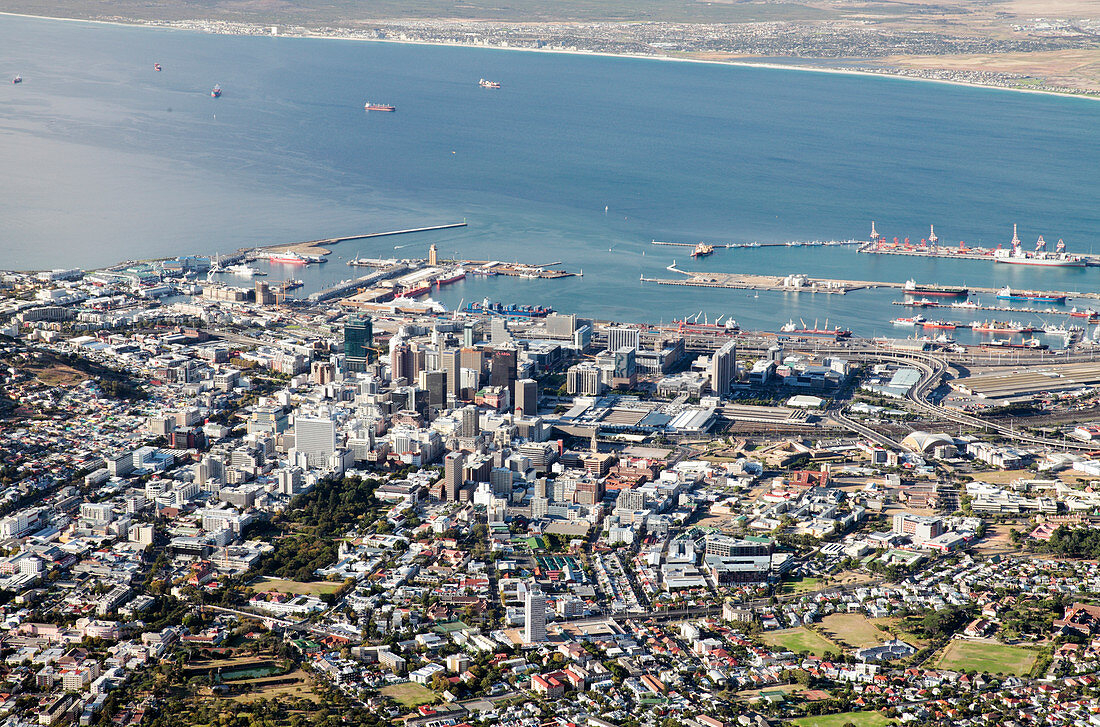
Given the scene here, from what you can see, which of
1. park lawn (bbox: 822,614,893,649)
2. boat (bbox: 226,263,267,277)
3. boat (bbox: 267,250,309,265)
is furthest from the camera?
boat (bbox: 267,250,309,265)

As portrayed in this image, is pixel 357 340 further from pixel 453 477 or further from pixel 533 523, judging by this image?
pixel 533 523

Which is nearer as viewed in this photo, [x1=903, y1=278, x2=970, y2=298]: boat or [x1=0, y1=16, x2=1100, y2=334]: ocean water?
[x1=903, y1=278, x2=970, y2=298]: boat

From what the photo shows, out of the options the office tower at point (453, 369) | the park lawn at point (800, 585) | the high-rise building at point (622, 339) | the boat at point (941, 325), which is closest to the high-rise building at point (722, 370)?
the high-rise building at point (622, 339)

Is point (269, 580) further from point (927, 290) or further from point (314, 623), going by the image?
point (927, 290)

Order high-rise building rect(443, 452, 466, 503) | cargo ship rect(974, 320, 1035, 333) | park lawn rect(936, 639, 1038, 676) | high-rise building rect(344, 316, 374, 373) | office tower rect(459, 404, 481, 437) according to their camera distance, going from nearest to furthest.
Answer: park lawn rect(936, 639, 1038, 676) → high-rise building rect(443, 452, 466, 503) → office tower rect(459, 404, 481, 437) → high-rise building rect(344, 316, 374, 373) → cargo ship rect(974, 320, 1035, 333)

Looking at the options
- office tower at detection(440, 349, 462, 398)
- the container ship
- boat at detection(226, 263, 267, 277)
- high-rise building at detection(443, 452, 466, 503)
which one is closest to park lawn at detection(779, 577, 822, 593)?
high-rise building at detection(443, 452, 466, 503)

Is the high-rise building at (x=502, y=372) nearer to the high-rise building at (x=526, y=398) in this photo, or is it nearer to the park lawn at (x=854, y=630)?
the high-rise building at (x=526, y=398)

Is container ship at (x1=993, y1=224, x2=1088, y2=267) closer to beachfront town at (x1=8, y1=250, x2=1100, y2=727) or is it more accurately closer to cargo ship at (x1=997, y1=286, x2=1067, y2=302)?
cargo ship at (x1=997, y1=286, x2=1067, y2=302)

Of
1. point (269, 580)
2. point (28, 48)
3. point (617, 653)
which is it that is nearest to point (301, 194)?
point (269, 580)
